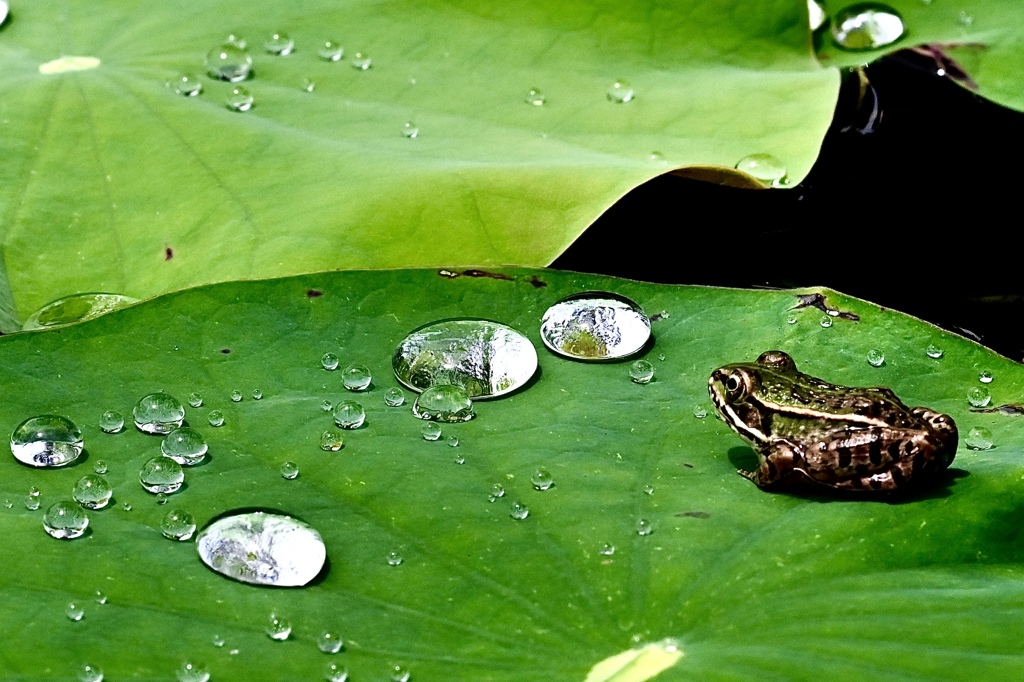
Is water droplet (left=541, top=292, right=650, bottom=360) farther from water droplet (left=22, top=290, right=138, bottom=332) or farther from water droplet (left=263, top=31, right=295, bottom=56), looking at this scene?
water droplet (left=263, top=31, right=295, bottom=56)

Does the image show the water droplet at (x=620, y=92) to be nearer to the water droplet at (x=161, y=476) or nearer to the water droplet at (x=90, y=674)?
the water droplet at (x=161, y=476)

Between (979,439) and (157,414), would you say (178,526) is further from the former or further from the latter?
(979,439)

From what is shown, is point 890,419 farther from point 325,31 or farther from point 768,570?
point 325,31

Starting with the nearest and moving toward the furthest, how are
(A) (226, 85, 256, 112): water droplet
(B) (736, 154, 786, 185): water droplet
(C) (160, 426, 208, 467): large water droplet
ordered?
(C) (160, 426, 208, 467): large water droplet → (B) (736, 154, 786, 185): water droplet → (A) (226, 85, 256, 112): water droplet

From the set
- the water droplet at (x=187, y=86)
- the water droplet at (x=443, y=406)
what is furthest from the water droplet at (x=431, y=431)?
the water droplet at (x=187, y=86)

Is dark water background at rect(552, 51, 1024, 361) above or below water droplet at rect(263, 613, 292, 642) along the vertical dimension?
below

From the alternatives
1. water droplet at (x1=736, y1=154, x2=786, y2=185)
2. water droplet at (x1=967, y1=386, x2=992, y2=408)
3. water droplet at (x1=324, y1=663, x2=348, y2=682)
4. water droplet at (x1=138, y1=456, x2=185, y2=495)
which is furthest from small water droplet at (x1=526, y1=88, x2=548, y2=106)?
water droplet at (x1=324, y1=663, x2=348, y2=682)

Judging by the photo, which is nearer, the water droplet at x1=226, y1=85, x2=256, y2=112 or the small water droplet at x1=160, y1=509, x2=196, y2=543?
the small water droplet at x1=160, y1=509, x2=196, y2=543
